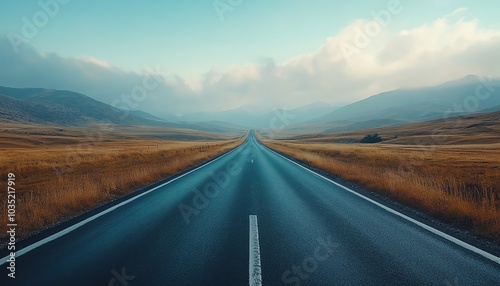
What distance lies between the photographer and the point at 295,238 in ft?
19.1

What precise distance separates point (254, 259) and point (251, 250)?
15.9 inches

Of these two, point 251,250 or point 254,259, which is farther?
point 251,250

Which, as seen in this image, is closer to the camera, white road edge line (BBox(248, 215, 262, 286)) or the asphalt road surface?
white road edge line (BBox(248, 215, 262, 286))

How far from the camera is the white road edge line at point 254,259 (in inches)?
158

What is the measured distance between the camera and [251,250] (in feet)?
16.7

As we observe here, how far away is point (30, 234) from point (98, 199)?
3.42m

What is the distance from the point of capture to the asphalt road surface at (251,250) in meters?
4.13

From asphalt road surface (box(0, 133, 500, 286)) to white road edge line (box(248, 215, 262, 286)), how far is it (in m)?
0.02

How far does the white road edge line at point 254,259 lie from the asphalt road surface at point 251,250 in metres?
0.02

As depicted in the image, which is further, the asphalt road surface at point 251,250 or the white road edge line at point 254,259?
the asphalt road surface at point 251,250

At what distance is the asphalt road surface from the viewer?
413 centimetres

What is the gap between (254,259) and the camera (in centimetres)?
470

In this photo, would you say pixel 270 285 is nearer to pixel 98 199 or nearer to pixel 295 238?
pixel 295 238

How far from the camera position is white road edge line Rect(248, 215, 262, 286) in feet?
13.2
